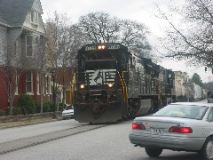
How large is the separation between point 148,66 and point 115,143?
2364 cm

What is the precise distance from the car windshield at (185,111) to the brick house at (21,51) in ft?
102

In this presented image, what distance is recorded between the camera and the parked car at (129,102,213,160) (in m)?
12.6

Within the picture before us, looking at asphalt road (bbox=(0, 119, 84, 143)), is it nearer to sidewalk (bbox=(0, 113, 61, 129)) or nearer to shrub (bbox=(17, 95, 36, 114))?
sidewalk (bbox=(0, 113, 61, 129))

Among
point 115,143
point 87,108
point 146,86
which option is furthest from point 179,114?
point 146,86

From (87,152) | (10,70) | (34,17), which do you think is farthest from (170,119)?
(34,17)

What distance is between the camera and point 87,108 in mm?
28531

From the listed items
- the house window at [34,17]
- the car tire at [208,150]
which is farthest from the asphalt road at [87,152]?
the house window at [34,17]

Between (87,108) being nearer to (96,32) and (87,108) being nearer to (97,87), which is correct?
(97,87)

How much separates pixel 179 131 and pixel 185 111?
4.07 ft

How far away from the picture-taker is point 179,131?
12.7 m

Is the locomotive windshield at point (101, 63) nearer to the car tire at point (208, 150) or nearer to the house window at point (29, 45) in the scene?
the car tire at point (208, 150)

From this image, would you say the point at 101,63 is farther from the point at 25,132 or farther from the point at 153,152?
the point at 153,152

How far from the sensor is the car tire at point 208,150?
12.9 meters

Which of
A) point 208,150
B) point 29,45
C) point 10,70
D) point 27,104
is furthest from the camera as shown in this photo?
point 29,45
